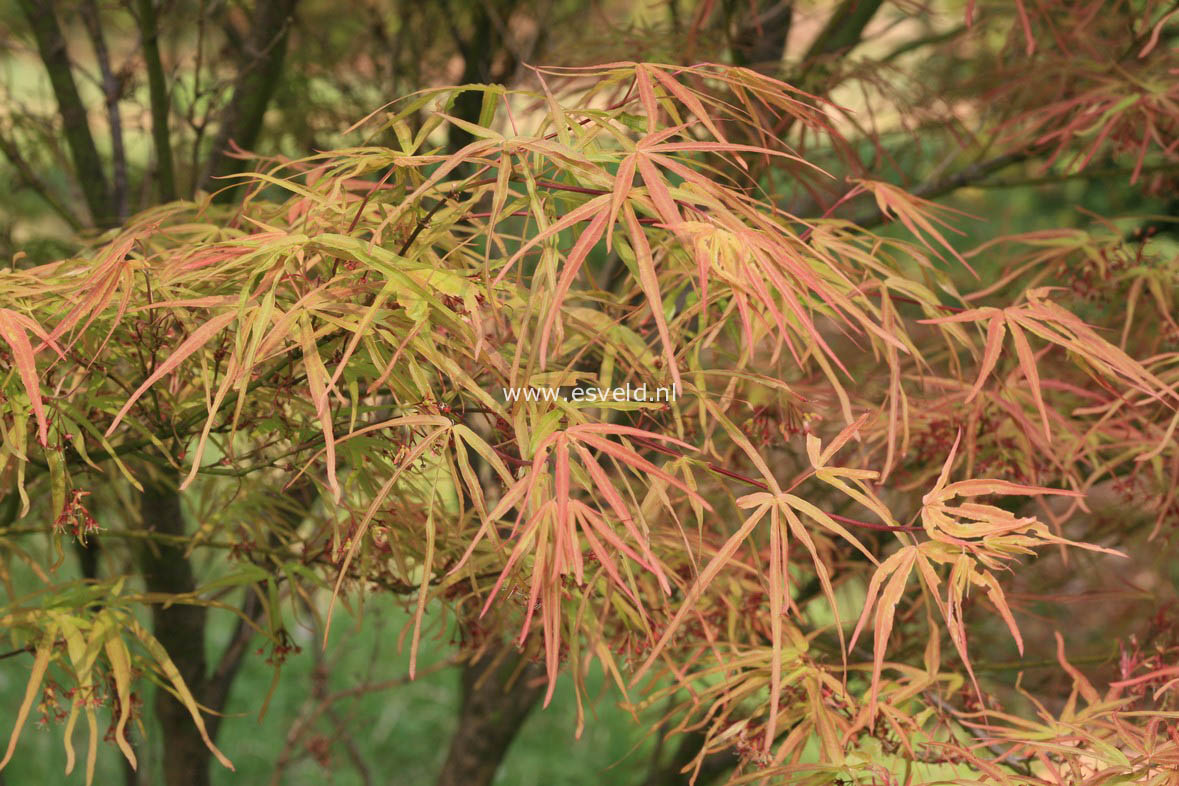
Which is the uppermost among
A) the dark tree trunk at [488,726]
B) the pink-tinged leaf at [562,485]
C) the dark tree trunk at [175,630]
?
the pink-tinged leaf at [562,485]

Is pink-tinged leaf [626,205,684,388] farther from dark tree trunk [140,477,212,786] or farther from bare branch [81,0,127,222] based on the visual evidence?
bare branch [81,0,127,222]

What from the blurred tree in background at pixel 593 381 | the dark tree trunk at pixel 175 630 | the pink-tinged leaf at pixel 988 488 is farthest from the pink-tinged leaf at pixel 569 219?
the dark tree trunk at pixel 175 630

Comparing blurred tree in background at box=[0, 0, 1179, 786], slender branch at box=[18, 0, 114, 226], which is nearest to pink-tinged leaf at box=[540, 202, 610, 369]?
blurred tree in background at box=[0, 0, 1179, 786]

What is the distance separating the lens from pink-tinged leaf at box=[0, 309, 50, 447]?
0.60m

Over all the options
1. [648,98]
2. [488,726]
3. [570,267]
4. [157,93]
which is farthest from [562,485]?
[488,726]

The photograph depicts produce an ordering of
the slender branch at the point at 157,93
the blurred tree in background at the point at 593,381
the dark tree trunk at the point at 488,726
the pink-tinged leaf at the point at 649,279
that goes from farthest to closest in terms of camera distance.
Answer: the dark tree trunk at the point at 488,726 < the slender branch at the point at 157,93 < the blurred tree in background at the point at 593,381 < the pink-tinged leaf at the point at 649,279

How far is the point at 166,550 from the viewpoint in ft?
4.37

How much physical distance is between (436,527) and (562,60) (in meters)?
0.73

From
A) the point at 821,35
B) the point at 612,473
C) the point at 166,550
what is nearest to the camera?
the point at 612,473

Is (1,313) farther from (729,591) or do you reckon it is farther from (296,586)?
(729,591)

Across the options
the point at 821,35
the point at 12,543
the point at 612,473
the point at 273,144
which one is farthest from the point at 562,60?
the point at 12,543

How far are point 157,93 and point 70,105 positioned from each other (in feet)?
0.42

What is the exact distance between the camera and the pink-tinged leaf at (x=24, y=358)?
23.6 inches

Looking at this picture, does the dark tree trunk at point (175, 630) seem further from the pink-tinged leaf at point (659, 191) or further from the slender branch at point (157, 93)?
the pink-tinged leaf at point (659, 191)
